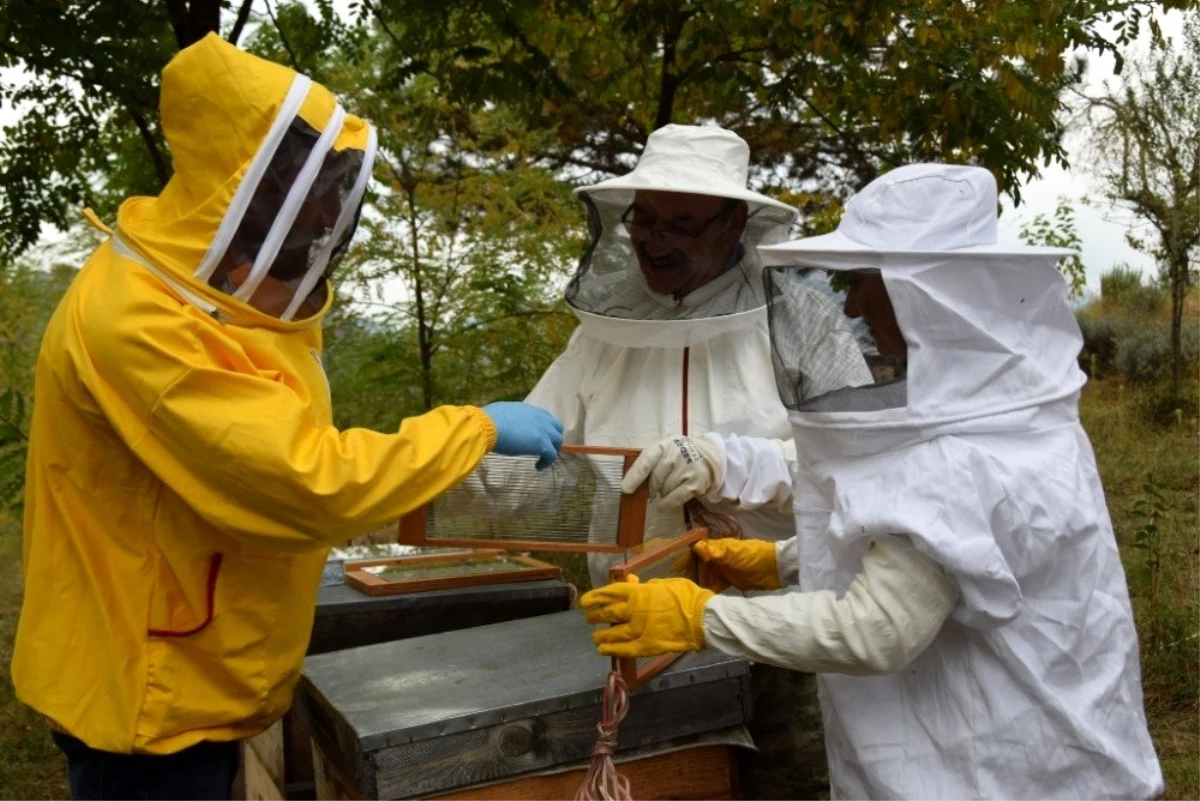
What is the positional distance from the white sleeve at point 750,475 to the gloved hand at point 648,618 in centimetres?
75

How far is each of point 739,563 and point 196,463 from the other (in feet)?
3.94

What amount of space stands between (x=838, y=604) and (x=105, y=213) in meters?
4.91

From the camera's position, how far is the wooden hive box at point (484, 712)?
2.00 metres

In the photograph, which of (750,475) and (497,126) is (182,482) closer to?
(750,475)

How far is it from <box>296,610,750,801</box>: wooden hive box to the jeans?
0.24 meters

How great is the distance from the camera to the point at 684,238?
10.00ft

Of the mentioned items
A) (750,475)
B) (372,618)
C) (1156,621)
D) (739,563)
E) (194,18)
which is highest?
(194,18)

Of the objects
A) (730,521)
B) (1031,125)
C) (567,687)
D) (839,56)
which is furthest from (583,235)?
(567,687)

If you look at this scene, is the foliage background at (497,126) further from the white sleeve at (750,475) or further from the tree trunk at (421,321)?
the white sleeve at (750,475)

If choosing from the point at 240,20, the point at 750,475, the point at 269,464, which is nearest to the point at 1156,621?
the point at 750,475

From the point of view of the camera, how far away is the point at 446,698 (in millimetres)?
2135

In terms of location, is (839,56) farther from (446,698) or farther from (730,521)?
(446,698)

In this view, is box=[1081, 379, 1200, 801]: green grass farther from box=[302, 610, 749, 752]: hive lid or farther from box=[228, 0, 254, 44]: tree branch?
box=[228, 0, 254, 44]: tree branch

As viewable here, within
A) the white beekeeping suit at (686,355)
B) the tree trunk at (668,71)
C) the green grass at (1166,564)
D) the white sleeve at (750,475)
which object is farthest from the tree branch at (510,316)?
the white sleeve at (750,475)
